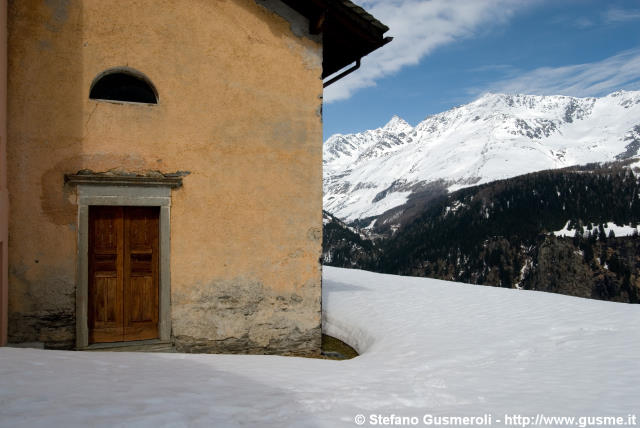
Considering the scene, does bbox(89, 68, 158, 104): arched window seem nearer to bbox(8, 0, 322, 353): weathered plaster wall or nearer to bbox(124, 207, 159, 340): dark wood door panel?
bbox(8, 0, 322, 353): weathered plaster wall

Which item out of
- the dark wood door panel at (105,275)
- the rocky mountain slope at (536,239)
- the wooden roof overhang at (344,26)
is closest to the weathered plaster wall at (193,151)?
the dark wood door panel at (105,275)

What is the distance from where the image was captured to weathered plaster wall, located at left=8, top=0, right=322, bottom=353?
622cm

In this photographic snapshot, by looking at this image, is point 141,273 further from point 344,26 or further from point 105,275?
point 344,26

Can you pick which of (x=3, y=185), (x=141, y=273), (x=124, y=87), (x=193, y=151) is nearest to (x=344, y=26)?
(x=193, y=151)

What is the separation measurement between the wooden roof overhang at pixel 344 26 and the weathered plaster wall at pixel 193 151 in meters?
0.39

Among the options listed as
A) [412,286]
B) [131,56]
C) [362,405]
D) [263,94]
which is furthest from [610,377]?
[412,286]

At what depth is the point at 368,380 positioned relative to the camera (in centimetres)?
511

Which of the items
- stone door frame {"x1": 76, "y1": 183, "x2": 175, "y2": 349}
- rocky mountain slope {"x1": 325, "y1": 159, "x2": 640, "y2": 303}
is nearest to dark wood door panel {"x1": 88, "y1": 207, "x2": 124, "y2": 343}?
stone door frame {"x1": 76, "y1": 183, "x2": 175, "y2": 349}

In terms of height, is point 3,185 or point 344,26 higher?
point 344,26

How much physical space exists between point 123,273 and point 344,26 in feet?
16.9

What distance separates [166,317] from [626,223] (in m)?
106

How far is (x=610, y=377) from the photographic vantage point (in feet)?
16.4

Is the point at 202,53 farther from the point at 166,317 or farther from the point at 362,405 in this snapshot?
the point at 362,405

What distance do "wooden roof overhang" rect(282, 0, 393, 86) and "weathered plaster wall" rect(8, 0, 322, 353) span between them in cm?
39
